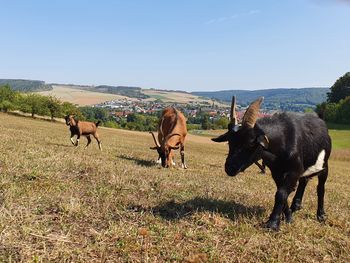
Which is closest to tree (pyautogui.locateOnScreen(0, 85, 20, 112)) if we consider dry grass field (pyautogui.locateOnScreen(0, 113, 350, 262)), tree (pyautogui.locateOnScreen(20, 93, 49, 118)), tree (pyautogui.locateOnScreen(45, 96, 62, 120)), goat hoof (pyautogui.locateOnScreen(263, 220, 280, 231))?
tree (pyautogui.locateOnScreen(20, 93, 49, 118))

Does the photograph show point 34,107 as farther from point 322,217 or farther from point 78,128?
point 322,217

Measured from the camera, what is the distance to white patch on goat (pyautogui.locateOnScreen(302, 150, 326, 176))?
7.17m

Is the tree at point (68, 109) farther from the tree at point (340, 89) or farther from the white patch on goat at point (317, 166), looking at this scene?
the tree at point (340, 89)

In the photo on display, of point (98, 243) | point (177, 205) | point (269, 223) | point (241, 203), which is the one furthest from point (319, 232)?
point (98, 243)

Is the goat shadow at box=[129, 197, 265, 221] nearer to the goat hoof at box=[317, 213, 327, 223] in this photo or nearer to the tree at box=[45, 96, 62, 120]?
the goat hoof at box=[317, 213, 327, 223]

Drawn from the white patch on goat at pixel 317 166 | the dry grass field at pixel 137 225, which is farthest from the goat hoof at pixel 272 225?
the white patch on goat at pixel 317 166

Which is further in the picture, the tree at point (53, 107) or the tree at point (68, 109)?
the tree at point (68, 109)

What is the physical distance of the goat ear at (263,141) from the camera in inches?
233

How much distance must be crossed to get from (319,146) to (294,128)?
2.88 ft

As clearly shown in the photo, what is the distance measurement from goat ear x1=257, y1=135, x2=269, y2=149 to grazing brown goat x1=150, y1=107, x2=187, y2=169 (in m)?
10.4

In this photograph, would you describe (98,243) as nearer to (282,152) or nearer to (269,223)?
(269,223)

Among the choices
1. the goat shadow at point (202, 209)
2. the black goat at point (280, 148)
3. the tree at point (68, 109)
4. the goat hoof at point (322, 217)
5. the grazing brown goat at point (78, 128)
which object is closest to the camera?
the black goat at point (280, 148)

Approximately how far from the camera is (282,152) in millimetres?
6441

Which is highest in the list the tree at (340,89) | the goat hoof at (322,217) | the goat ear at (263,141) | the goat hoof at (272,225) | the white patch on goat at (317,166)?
the tree at (340,89)
